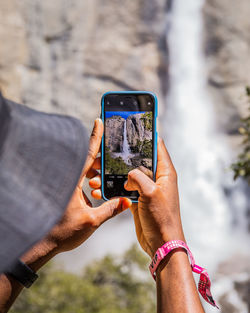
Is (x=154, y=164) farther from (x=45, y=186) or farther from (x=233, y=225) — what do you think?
(x=233, y=225)

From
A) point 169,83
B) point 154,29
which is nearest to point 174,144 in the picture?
point 169,83

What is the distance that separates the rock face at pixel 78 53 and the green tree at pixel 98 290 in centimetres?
294

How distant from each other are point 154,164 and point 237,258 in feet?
15.1

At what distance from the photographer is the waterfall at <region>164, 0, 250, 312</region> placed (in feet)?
19.8

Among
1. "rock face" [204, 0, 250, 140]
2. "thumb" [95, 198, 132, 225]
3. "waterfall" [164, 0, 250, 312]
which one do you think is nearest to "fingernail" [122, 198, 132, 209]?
"thumb" [95, 198, 132, 225]

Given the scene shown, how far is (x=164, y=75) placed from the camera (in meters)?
6.32

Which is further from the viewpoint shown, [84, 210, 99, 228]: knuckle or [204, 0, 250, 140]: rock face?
[204, 0, 250, 140]: rock face

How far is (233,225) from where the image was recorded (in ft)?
19.5

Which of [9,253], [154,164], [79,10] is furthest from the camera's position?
[79,10]

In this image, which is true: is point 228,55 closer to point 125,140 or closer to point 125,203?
point 125,140

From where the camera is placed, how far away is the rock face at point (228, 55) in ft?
19.4

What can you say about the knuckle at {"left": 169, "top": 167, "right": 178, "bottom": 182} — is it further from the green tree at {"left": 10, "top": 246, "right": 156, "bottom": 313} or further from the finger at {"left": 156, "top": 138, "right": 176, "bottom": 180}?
the green tree at {"left": 10, "top": 246, "right": 156, "bottom": 313}

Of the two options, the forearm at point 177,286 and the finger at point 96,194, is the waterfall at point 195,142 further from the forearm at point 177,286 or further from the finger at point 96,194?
the forearm at point 177,286

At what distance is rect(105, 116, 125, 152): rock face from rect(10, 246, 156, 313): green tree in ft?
7.13
